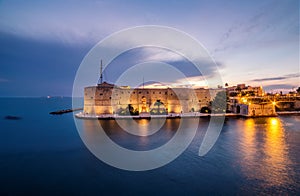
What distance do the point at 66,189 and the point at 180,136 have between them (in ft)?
25.5

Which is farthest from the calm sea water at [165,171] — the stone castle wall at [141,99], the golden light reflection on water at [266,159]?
the stone castle wall at [141,99]

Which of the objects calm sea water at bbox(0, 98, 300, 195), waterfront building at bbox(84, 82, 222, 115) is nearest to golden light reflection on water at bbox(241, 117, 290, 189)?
calm sea water at bbox(0, 98, 300, 195)

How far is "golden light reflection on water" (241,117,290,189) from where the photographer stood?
6302 mm

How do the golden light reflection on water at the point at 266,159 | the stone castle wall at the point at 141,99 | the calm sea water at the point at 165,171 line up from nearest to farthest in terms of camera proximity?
the calm sea water at the point at 165,171 < the golden light reflection on water at the point at 266,159 < the stone castle wall at the point at 141,99

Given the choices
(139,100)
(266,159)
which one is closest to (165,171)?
(266,159)

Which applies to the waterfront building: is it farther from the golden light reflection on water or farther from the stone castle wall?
the golden light reflection on water

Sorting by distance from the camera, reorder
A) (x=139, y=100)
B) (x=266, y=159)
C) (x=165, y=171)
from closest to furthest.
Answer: (x=165, y=171) < (x=266, y=159) < (x=139, y=100)

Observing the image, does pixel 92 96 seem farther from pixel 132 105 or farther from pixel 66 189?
pixel 66 189

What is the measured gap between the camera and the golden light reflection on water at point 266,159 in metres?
6.30

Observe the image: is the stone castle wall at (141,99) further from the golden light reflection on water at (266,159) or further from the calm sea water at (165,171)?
the golden light reflection on water at (266,159)

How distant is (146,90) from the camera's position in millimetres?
23781

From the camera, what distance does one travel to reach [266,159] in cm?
802

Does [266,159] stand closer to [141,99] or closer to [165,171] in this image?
[165,171]

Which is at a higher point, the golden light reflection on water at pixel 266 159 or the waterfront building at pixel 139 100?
the waterfront building at pixel 139 100
